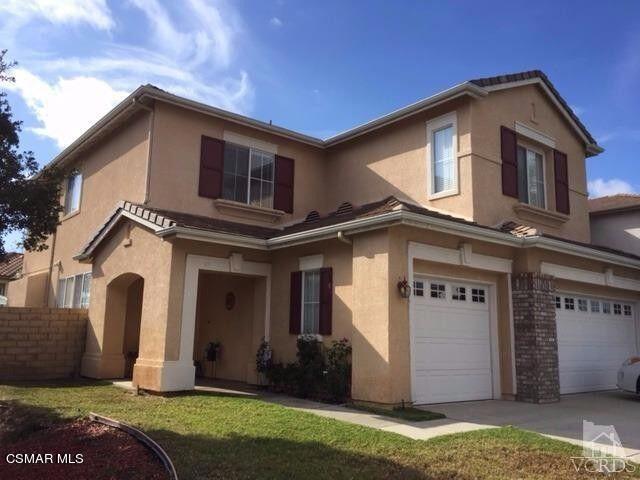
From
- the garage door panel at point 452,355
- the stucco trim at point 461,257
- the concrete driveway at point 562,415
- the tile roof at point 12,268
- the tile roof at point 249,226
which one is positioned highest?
the tile roof at point 12,268

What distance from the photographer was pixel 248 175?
14805mm

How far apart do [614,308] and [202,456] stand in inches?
501

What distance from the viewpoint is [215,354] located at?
557 inches

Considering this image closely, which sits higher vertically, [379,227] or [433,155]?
[433,155]

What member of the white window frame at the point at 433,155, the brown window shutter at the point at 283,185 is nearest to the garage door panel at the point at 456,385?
the white window frame at the point at 433,155

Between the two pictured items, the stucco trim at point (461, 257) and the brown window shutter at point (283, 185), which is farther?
the brown window shutter at point (283, 185)

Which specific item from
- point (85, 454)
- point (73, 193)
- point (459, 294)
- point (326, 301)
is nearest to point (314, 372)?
point (326, 301)

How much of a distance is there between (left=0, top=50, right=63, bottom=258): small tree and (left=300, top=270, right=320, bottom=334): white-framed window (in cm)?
615

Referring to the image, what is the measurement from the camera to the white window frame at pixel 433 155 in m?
12.5

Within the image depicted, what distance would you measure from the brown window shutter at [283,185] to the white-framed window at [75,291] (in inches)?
225

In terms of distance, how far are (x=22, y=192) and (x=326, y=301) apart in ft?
22.9

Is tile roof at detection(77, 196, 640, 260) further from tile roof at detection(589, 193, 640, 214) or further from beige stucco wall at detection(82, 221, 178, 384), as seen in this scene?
tile roof at detection(589, 193, 640, 214)

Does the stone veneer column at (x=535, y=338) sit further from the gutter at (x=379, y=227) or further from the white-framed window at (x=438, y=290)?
the white-framed window at (x=438, y=290)

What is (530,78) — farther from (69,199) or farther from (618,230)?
(69,199)
